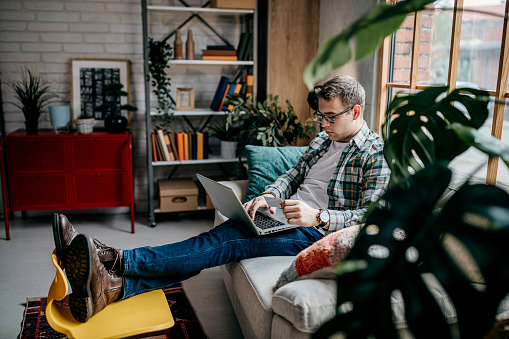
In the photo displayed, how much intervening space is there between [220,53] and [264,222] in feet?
6.46

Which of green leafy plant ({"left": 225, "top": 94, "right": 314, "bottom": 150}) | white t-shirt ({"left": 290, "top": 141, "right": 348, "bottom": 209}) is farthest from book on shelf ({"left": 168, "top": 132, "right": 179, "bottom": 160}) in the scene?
white t-shirt ({"left": 290, "top": 141, "right": 348, "bottom": 209})

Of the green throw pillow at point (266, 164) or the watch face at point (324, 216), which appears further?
the green throw pillow at point (266, 164)

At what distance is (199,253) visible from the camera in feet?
6.65

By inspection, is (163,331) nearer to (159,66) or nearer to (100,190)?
(100,190)

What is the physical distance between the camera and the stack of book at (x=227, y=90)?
3819mm

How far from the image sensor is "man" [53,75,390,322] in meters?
1.72

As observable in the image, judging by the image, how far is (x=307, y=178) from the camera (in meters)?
2.51

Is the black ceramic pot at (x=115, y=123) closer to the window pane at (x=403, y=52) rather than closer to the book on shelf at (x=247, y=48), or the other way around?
the book on shelf at (x=247, y=48)

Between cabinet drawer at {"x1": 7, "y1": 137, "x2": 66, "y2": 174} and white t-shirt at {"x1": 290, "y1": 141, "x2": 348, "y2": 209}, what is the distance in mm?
1978

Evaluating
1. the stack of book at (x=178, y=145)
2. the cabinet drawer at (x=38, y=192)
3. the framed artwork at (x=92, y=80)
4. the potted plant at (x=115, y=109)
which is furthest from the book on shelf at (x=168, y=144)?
the cabinet drawer at (x=38, y=192)

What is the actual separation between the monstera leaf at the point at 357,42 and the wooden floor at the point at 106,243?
1834 millimetres

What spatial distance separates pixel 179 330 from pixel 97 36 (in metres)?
2.65

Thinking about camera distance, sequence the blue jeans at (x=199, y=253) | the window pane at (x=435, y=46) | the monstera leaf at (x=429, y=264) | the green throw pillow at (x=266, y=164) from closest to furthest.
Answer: the monstera leaf at (x=429, y=264) → the blue jeans at (x=199, y=253) → the window pane at (x=435, y=46) → the green throw pillow at (x=266, y=164)

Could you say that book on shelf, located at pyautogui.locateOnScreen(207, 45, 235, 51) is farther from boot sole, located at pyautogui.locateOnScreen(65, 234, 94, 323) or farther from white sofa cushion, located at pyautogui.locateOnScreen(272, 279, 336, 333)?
white sofa cushion, located at pyautogui.locateOnScreen(272, 279, 336, 333)
